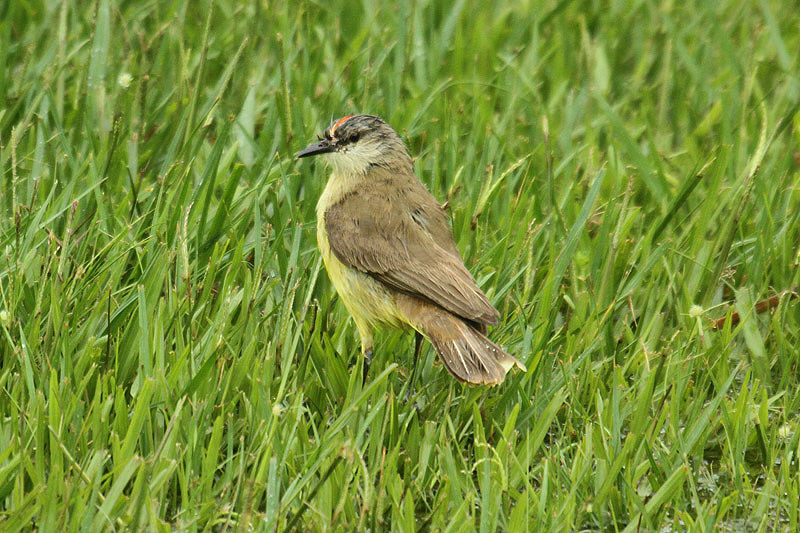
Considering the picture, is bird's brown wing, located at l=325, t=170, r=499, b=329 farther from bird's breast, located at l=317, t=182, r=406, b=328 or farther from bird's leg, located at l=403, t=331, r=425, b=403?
bird's leg, located at l=403, t=331, r=425, b=403

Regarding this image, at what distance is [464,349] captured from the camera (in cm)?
473

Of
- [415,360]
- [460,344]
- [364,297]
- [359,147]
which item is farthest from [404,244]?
[359,147]

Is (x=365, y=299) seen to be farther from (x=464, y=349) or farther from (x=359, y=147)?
(x=359, y=147)

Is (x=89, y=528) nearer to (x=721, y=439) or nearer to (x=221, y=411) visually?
(x=221, y=411)

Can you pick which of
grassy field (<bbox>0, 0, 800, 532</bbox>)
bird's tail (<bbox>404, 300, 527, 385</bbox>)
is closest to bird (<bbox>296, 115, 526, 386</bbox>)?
bird's tail (<bbox>404, 300, 527, 385</bbox>)

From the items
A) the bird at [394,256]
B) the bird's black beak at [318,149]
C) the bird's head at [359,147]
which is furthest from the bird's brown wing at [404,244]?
the bird's black beak at [318,149]

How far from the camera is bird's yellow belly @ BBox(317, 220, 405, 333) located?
5.19m

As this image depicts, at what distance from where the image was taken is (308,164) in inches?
253

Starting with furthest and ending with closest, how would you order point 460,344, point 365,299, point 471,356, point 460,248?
point 460,248 → point 365,299 → point 460,344 → point 471,356

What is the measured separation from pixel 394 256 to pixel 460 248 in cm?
82

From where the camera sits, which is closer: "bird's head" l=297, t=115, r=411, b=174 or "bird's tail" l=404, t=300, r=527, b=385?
"bird's tail" l=404, t=300, r=527, b=385

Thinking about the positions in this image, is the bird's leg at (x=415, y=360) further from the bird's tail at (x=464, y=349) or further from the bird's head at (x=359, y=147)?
the bird's head at (x=359, y=147)

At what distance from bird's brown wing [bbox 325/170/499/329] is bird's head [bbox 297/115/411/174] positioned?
0.40ft

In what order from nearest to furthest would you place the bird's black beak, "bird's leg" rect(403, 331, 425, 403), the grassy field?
1. the grassy field
2. "bird's leg" rect(403, 331, 425, 403)
3. the bird's black beak
